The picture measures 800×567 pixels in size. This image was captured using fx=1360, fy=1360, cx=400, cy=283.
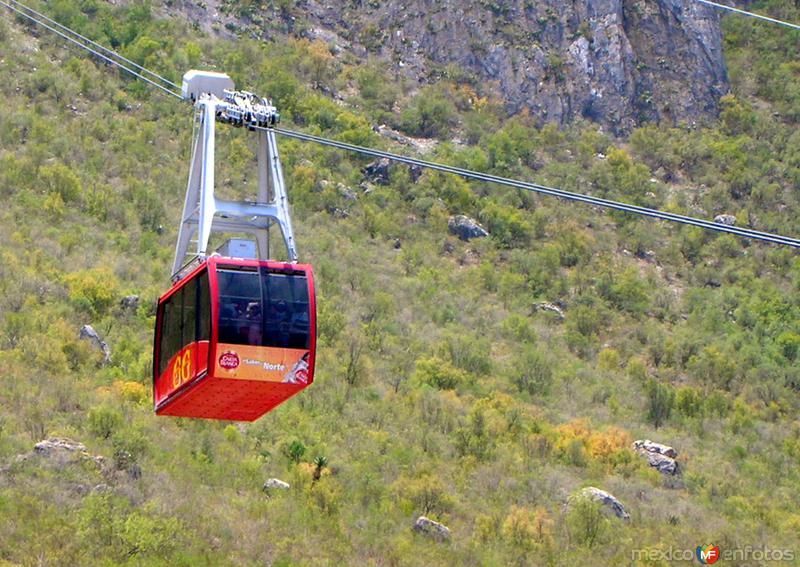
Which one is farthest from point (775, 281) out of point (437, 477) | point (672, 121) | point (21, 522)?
point (21, 522)

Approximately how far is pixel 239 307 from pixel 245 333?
375 mm

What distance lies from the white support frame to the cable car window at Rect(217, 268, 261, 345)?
838 millimetres

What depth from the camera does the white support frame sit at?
20.0m

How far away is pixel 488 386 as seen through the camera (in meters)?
40.7

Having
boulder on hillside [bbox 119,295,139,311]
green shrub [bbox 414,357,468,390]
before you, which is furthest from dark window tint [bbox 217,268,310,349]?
green shrub [bbox 414,357,468,390]

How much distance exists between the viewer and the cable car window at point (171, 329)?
801 inches

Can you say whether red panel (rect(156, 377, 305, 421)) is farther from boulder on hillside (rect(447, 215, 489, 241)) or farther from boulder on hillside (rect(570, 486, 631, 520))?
boulder on hillside (rect(447, 215, 489, 241))

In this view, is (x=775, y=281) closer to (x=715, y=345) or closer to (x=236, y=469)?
(x=715, y=345)

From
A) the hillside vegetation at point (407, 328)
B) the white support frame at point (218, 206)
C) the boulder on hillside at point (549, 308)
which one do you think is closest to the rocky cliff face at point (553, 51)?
the hillside vegetation at point (407, 328)

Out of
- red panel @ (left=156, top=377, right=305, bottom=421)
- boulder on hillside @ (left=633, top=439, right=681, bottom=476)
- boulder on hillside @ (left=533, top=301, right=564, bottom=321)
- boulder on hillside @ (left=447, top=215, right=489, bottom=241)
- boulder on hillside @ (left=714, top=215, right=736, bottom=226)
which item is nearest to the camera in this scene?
red panel @ (left=156, top=377, right=305, bottom=421)

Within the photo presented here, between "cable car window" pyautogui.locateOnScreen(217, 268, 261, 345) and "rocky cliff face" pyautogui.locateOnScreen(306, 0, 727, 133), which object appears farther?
"rocky cliff face" pyautogui.locateOnScreen(306, 0, 727, 133)

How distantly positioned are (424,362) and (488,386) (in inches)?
81.4

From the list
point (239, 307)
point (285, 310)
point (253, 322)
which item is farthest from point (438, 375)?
point (239, 307)

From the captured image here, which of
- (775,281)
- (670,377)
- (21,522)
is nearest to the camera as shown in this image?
(21,522)
